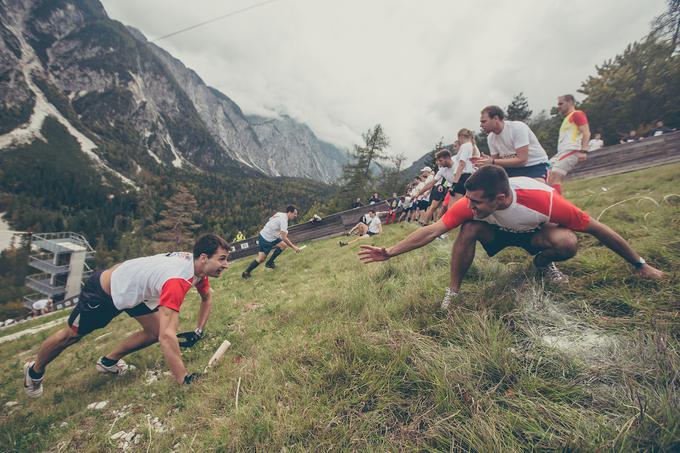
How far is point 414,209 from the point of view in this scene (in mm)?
11047

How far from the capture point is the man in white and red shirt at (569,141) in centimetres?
448

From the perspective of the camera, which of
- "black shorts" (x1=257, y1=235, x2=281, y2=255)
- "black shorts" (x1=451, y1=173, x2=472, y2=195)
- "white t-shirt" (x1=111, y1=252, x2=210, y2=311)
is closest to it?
"white t-shirt" (x1=111, y1=252, x2=210, y2=311)

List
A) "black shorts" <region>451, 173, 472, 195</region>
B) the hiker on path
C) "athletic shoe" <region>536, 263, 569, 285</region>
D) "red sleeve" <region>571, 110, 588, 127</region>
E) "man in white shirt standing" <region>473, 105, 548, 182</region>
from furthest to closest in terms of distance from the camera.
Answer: the hiker on path
"black shorts" <region>451, 173, 472, 195</region>
"red sleeve" <region>571, 110, 588, 127</region>
"man in white shirt standing" <region>473, 105, 548, 182</region>
"athletic shoe" <region>536, 263, 569, 285</region>

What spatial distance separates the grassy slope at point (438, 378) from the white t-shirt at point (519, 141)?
1364 millimetres

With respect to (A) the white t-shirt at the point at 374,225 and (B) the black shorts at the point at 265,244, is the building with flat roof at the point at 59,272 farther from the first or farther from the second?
(A) the white t-shirt at the point at 374,225

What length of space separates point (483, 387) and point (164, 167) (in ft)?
471

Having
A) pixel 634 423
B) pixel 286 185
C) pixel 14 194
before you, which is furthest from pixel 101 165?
pixel 634 423

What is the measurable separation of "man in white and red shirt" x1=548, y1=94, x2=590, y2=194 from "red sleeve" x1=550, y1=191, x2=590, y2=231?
2.68 metres

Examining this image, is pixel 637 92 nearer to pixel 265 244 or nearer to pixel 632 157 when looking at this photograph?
pixel 632 157

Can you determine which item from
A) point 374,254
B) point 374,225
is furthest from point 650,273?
point 374,225

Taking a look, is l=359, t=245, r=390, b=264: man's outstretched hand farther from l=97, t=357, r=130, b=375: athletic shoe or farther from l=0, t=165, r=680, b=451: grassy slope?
l=97, t=357, r=130, b=375: athletic shoe

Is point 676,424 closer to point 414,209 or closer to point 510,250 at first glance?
point 510,250

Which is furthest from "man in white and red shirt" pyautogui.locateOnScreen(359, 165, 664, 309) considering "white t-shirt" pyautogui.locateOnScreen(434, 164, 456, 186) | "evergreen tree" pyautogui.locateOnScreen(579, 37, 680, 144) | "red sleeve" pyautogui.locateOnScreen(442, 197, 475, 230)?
"evergreen tree" pyautogui.locateOnScreen(579, 37, 680, 144)

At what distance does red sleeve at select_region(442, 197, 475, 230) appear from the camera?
8.17 feet
